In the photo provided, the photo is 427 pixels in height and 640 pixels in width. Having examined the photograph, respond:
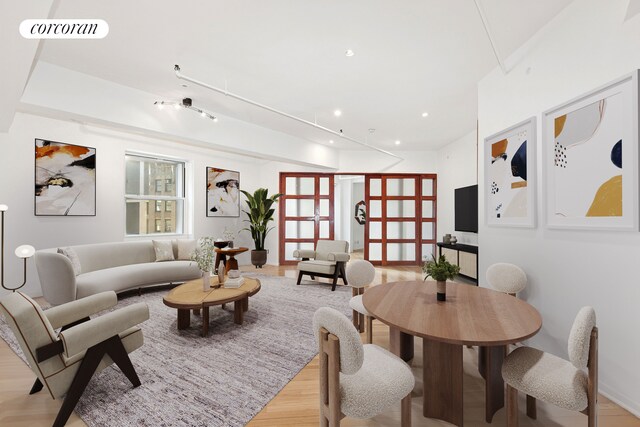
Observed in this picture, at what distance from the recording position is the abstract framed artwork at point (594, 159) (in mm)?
1931

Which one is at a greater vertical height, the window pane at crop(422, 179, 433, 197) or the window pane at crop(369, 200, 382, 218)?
the window pane at crop(422, 179, 433, 197)

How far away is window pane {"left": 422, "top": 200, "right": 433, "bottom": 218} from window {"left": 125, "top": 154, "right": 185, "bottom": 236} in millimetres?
5997

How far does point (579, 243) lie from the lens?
229 cm

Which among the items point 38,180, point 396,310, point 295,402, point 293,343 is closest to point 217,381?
point 295,402

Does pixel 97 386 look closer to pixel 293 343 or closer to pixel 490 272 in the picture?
pixel 293 343

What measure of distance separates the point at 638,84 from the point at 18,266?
7.11 metres

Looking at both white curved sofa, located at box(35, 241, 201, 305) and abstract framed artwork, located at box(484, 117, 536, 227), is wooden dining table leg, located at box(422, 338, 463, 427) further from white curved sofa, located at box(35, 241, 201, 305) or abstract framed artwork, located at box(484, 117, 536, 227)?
white curved sofa, located at box(35, 241, 201, 305)

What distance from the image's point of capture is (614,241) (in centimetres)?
204

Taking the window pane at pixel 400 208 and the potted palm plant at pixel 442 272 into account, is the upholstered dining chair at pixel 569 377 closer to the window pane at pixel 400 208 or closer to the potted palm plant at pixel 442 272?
the potted palm plant at pixel 442 272

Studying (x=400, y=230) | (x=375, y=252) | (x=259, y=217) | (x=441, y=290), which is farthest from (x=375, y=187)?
(x=441, y=290)

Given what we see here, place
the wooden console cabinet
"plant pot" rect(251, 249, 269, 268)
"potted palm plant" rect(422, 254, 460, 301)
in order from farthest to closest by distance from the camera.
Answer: "plant pot" rect(251, 249, 269, 268) → the wooden console cabinet → "potted palm plant" rect(422, 254, 460, 301)

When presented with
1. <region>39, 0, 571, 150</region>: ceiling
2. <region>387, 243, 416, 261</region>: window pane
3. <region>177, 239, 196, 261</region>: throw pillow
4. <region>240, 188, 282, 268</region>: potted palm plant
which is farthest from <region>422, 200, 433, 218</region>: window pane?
<region>177, 239, 196, 261</region>: throw pillow

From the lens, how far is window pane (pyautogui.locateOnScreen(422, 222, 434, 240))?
7.51 meters

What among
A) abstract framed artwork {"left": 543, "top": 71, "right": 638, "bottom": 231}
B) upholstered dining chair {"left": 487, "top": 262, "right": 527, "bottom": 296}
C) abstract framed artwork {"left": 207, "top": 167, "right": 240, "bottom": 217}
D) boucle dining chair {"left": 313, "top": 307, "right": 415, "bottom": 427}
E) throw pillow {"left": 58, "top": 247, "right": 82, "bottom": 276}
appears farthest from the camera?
abstract framed artwork {"left": 207, "top": 167, "right": 240, "bottom": 217}
